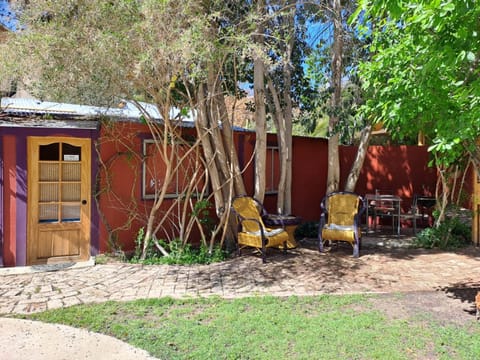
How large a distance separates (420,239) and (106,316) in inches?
236

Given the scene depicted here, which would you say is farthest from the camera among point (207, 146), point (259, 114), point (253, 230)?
point (259, 114)

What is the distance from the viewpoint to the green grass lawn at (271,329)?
3.27 m

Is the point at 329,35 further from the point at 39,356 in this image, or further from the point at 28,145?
the point at 39,356

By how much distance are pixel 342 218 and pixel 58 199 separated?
497 centimetres

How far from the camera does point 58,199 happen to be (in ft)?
20.9

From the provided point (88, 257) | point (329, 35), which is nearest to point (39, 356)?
point (88, 257)

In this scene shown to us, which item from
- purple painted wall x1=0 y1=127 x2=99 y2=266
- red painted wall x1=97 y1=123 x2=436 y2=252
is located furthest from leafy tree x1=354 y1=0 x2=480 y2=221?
purple painted wall x1=0 y1=127 x2=99 y2=266

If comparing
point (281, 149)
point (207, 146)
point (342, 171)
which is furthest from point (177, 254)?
point (342, 171)

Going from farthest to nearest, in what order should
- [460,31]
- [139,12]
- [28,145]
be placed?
1. [28,145]
2. [139,12]
3. [460,31]

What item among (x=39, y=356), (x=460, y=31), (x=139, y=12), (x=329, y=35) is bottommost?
(x=39, y=356)

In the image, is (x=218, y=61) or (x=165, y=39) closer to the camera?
(x=165, y=39)

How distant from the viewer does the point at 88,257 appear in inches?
255

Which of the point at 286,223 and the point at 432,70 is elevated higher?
the point at 432,70

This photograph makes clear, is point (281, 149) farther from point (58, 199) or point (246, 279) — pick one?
point (58, 199)
